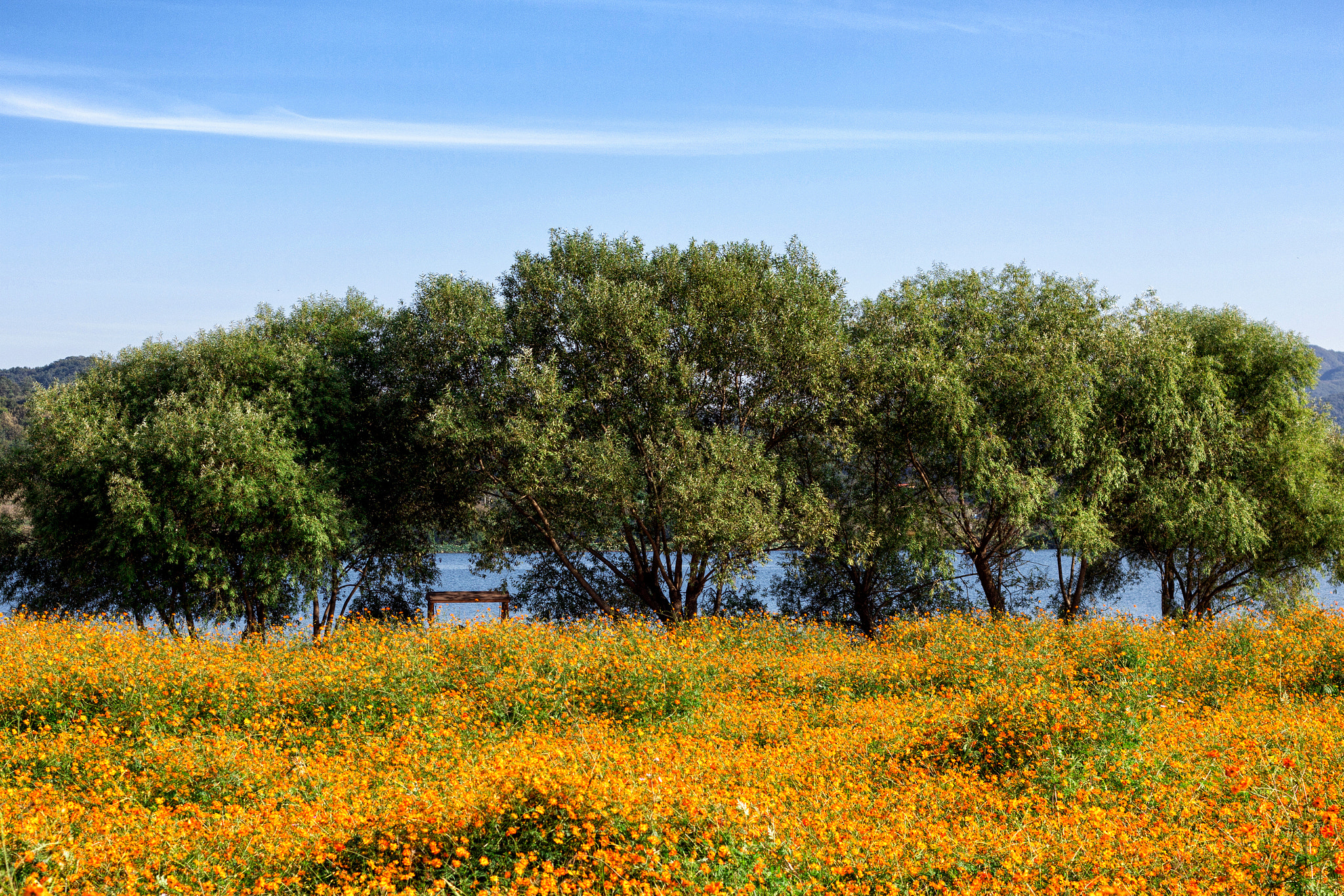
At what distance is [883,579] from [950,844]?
20461 millimetres

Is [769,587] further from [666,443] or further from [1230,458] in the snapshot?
[1230,458]

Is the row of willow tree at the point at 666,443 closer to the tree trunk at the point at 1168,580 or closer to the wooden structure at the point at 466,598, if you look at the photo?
the tree trunk at the point at 1168,580

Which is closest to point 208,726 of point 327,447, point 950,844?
point 950,844

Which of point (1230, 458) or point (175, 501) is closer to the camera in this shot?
point (175, 501)

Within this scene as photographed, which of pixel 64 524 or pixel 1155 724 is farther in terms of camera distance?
pixel 64 524

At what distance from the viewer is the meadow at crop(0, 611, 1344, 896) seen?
5809 millimetres

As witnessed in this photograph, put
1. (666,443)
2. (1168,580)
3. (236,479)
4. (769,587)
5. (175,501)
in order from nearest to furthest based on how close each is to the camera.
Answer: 1. (236,479)
2. (175,501)
3. (666,443)
4. (1168,580)
5. (769,587)

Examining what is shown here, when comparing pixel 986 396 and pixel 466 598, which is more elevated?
pixel 986 396

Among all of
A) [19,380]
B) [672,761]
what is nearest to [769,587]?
[672,761]

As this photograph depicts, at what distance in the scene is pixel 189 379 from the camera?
22531 mm

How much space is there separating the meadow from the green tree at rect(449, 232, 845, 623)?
5.59 m

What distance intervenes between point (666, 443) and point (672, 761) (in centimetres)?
1357

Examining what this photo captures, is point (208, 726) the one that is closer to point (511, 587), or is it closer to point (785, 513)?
point (785, 513)

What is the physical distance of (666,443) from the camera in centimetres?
2133
